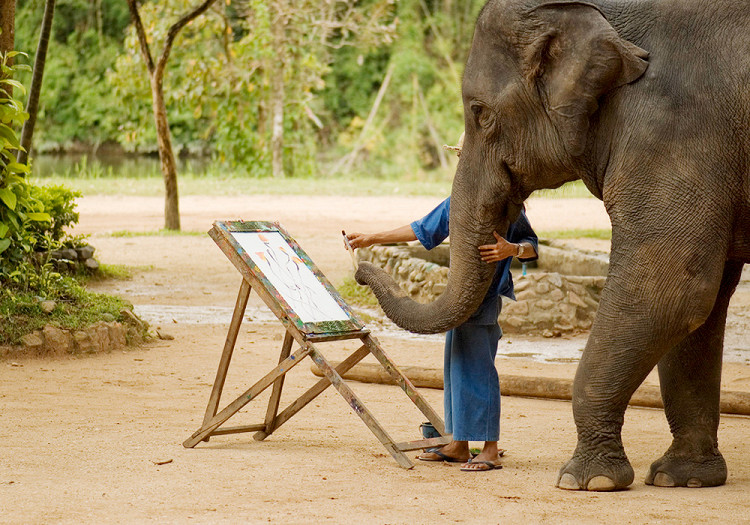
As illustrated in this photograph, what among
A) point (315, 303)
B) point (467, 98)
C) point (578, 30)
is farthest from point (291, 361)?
point (578, 30)

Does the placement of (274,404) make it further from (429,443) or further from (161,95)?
(161,95)

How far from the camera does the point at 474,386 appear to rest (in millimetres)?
5145

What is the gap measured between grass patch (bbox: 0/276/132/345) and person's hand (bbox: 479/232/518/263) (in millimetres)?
4365

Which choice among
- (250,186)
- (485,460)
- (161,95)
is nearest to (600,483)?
(485,460)

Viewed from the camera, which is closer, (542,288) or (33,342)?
(33,342)

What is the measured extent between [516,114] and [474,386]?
128 cm

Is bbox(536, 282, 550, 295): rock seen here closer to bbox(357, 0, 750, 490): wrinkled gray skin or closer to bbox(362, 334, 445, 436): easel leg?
bbox(362, 334, 445, 436): easel leg

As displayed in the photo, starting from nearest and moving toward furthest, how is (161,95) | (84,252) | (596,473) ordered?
(596,473), (84,252), (161,95)

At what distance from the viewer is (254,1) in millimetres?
29672

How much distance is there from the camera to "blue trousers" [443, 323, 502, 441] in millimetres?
5145

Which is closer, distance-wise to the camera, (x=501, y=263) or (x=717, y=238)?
(x=717, y=238)

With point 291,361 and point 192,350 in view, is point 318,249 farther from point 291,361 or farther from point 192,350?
point 291,361

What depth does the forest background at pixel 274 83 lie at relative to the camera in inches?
1191

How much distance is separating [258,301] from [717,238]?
26.2 feet
